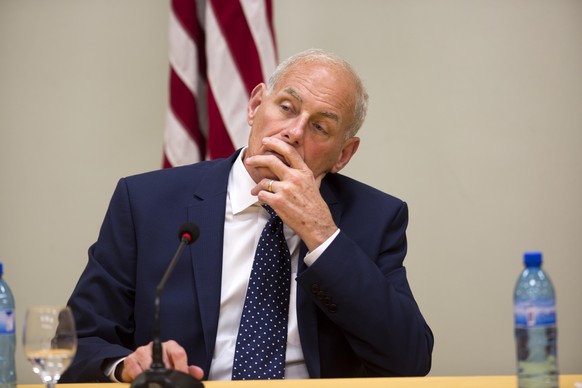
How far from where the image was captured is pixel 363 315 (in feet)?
8.47

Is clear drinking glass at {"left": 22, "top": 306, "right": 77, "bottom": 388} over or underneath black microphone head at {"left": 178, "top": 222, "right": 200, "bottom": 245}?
underneath

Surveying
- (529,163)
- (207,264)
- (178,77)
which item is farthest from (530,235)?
(207,264)

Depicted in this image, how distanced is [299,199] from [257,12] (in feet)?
5.64

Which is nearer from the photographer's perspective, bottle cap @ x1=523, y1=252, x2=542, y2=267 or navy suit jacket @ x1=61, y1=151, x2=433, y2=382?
bottle cap @ x1=523, y1=252, x2=542, y2=267

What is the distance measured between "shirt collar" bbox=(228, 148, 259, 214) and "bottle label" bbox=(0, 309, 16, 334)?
99cm

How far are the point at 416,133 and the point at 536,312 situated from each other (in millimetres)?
2594

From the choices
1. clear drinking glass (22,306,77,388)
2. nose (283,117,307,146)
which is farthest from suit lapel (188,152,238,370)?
clear drinking glass (22,306,77,388)

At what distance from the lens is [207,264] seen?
2.75 meters

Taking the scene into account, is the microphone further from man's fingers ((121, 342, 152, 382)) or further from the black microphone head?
man's fingers ((121, 342, 152, 382))

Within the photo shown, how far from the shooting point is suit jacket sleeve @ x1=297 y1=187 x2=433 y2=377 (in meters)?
2.58

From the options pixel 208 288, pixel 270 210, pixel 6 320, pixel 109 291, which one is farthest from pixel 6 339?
pixel 270 210

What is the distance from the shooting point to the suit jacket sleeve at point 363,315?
258 cm

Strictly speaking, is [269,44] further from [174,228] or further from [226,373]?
[226,373]

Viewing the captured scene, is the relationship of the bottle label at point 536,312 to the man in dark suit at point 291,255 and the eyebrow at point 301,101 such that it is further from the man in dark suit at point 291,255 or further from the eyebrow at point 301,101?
the eyebrow at point 301,101
